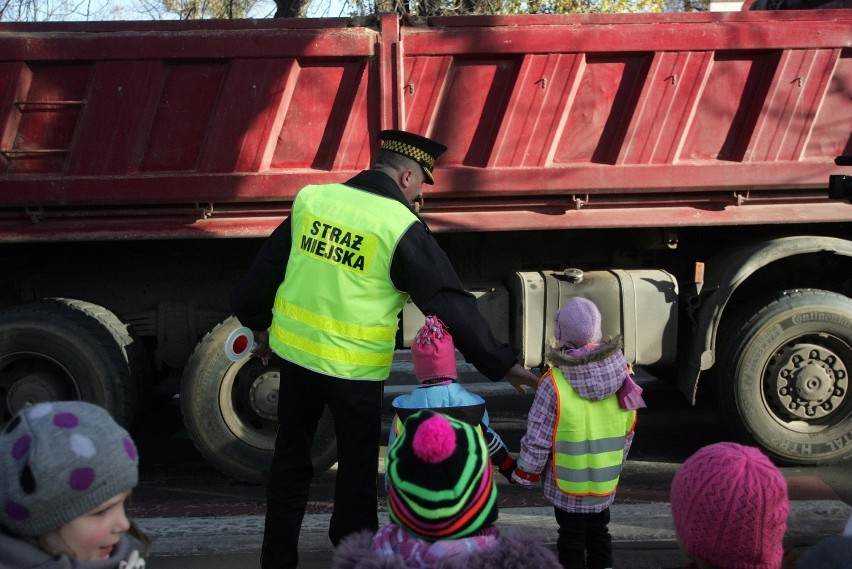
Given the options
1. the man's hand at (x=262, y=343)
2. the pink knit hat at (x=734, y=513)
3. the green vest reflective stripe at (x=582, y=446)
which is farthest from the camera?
the man's hand at (x=262, y=343)

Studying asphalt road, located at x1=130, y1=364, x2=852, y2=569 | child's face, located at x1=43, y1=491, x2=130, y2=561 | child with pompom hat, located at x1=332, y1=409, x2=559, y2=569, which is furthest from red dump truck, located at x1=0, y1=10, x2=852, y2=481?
child's face, located at x1=43, y1=491, x2=130, y2=561

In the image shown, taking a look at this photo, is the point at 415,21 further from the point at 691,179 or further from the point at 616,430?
the point at 616,430

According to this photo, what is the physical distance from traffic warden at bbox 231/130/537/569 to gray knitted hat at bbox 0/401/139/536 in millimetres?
1717

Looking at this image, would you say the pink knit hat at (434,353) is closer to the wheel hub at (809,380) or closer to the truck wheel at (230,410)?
the truck wheel at (230,410)

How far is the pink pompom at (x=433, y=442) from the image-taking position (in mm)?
2139

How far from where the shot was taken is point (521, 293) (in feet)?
18.4

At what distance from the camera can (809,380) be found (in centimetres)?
559

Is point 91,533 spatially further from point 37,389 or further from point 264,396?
point 37,389

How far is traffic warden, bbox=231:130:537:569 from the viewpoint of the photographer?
3.69 metres

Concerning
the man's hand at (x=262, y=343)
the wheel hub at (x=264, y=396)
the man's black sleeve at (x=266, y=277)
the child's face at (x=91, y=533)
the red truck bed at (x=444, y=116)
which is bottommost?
the child's face at (x=91, y=533)

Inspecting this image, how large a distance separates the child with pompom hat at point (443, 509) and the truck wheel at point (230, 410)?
10.5 ft

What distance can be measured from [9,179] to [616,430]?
3518 millimetres

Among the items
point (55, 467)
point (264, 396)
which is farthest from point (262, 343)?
point (55, 467)

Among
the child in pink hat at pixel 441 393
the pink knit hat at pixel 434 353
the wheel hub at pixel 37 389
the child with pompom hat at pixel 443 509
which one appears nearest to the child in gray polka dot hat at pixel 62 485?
the child with pompom hat at pixel 443 509
